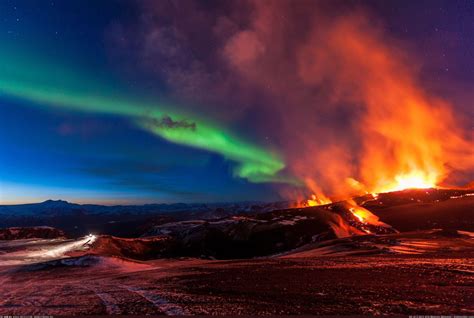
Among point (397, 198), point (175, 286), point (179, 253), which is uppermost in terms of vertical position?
point (397, 198)

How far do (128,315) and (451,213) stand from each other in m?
82.9

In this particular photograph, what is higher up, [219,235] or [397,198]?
[397,198]

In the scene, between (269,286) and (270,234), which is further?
(270,234)

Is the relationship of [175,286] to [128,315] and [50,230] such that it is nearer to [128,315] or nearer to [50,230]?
[128,315]

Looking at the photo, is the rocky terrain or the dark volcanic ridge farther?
the dark volcanic ridge

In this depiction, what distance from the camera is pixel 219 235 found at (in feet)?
244

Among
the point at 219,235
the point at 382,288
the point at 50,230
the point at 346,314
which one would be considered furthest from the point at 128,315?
the point at 50,230

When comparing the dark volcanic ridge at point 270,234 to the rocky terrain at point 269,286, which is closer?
the rocky terrain at point 269,286

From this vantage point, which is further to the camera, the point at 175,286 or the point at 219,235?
the point at 219,235

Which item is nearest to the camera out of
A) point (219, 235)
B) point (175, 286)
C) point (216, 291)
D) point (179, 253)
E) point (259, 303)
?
point (259, 303)

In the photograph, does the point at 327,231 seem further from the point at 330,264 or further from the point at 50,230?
the point at 50,230

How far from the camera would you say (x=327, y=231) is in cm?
6888

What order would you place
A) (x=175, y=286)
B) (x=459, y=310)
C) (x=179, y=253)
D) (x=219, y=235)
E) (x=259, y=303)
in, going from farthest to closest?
(x=219, y=235) < (x=179, y=253) < (x=175, y=286) < (x=259, y=303) < (x=459, y=310)

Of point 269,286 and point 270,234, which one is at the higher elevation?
point 269,286
